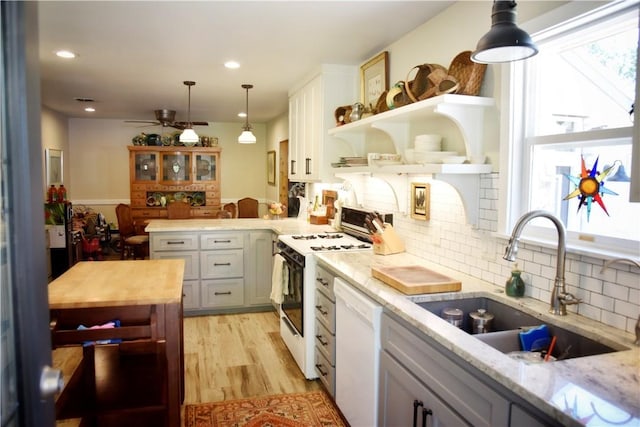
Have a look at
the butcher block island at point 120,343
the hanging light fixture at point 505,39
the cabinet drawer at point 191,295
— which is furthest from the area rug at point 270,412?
the hanging light fixture at point 505,39

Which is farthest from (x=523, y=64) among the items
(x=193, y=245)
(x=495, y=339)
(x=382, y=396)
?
(x=193, y=245)

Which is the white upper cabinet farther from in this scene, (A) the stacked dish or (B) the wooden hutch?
(B) the wooden hutch

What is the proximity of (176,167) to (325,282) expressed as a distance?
247 inches

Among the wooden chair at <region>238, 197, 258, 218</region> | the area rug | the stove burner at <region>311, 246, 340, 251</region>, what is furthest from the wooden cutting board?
the wooden chair at <region>238, 197, 258, 218</region>

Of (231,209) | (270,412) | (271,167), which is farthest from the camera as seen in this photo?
(271,167)

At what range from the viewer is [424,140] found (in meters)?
2.66

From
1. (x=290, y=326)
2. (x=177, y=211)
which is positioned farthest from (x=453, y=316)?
(x=177, y=211)

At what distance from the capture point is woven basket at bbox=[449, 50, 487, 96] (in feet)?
7.61

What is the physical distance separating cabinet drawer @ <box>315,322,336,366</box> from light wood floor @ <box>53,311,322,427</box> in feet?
1.07

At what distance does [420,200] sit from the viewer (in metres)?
2.97

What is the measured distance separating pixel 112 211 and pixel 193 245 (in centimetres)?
479

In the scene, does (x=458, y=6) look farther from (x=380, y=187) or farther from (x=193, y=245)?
(x=193, y=245)

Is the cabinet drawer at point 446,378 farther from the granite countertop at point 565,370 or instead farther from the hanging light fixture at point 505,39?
the hanging light fixture at point 505,39

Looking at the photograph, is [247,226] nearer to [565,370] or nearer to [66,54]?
[66,54]
